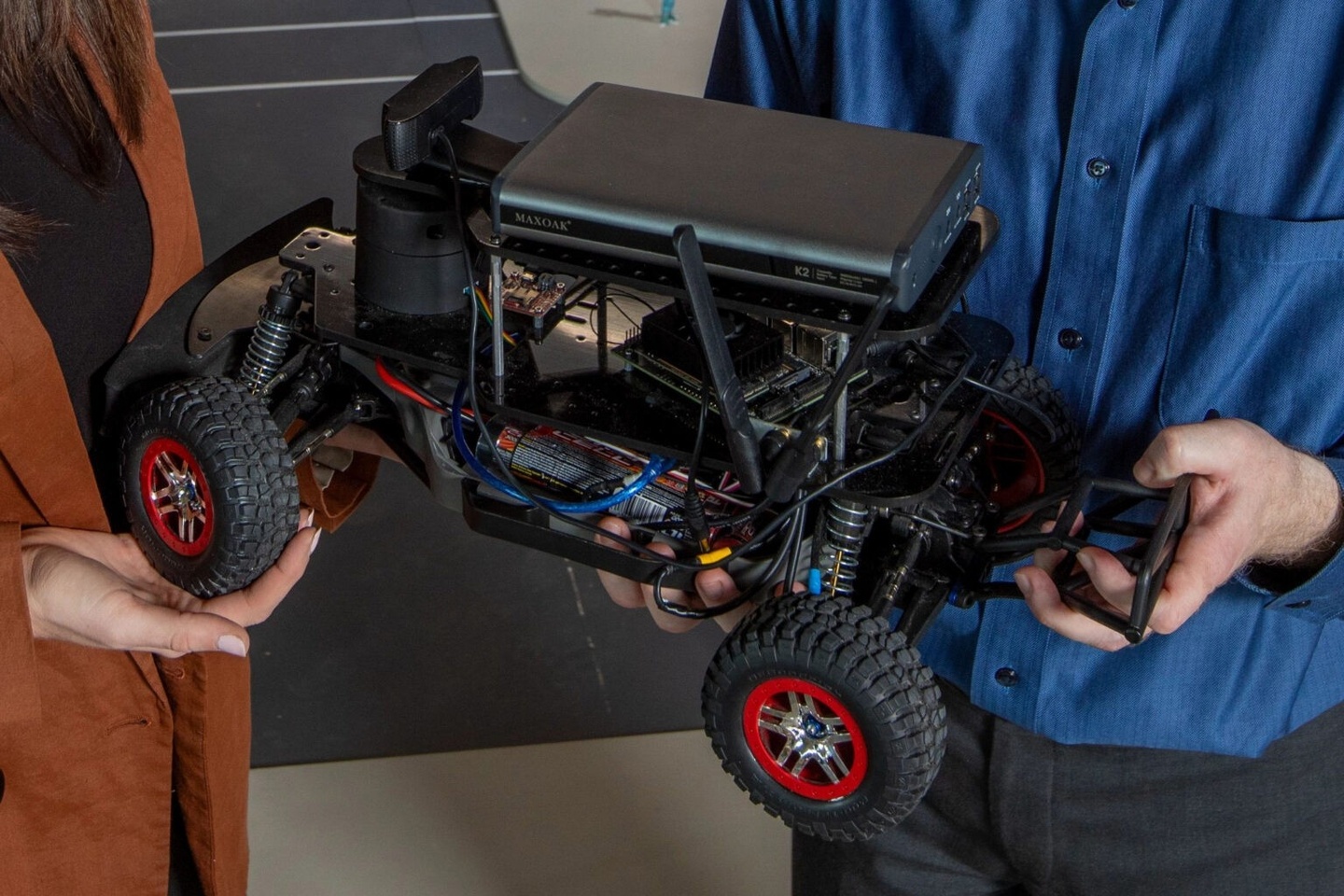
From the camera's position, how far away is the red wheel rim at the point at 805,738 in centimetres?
92

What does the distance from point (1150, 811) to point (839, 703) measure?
0.31 metres

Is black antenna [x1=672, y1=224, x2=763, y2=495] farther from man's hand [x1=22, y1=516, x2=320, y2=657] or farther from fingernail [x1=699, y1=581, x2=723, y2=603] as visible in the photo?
man's hand [x1=22, y1=516, x2=320, y2=657]

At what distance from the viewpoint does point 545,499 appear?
101 centimetres

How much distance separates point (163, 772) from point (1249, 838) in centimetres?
91

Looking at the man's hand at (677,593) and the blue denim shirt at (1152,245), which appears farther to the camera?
the man's hand at (677,593)

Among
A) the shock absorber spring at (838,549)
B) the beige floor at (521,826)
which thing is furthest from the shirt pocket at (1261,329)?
the beige floor at (521,826)

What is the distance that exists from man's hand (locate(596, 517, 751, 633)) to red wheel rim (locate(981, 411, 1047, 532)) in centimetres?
21

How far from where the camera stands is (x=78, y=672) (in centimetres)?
107

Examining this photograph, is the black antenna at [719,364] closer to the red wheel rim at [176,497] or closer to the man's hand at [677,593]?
the man's hand at [677,593]

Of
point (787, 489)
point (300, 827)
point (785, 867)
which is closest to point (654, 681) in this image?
point (785, 867)

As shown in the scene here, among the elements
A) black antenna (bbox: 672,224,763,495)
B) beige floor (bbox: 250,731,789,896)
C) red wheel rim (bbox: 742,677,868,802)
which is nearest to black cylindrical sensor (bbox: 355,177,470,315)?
black antenna (bbox: 672,224,763,495)

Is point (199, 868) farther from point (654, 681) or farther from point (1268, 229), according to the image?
point (654, 681)

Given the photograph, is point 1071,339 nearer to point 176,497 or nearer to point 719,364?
Result: point 719,364

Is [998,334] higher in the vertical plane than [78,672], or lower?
higher
